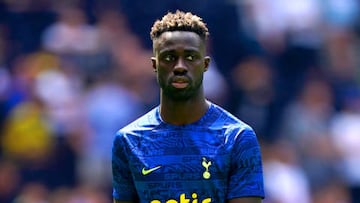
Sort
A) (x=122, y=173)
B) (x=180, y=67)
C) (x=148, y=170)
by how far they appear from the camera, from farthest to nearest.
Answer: (x=122, y=173) → (x=148, y=170) → (x=180, y=67)

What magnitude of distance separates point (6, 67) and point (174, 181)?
7096 millimetres

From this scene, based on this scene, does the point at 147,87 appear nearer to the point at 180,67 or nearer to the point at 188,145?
the point at 188,145

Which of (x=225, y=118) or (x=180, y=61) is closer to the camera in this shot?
(x=180, y=61)

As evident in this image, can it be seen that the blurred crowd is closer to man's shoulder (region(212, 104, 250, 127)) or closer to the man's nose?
man's shoulder (region(212, 104, 250, 127))

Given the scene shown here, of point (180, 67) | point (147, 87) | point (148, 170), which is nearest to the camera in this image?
point (180, 67)

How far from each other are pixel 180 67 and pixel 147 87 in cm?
667

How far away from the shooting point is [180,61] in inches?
217

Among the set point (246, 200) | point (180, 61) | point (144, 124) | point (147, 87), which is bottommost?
point (246, 200)

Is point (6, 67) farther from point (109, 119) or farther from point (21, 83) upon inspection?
point (109, 119)

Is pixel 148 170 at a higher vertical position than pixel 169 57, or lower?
lower

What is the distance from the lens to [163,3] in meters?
13.1

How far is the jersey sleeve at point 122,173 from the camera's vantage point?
18.7 ft

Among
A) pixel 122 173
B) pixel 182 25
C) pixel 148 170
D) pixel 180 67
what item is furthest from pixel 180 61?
pixel 122 173

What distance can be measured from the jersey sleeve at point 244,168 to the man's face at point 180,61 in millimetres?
352
